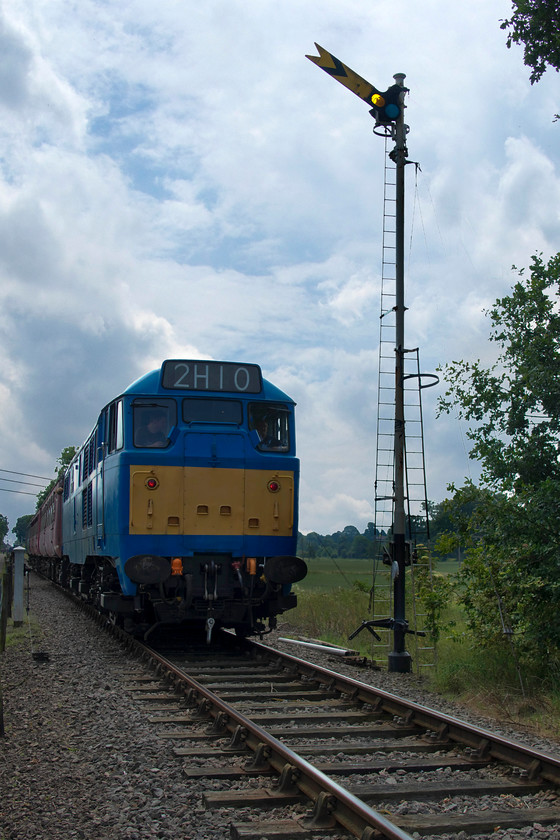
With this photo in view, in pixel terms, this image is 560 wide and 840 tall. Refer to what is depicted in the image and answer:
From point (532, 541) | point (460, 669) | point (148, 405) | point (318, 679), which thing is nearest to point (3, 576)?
point (148, 405)

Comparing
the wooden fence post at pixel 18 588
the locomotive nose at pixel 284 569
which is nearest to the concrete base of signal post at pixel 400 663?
the locomotive nose at pixel 284 569

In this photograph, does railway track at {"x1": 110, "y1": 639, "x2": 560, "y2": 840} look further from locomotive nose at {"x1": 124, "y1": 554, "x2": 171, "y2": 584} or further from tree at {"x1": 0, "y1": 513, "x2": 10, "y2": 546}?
tree at {"x1": 0, "y1": 513, "x2": 10, "y2": 546}

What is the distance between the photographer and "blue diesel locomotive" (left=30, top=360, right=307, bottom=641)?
10.9 m

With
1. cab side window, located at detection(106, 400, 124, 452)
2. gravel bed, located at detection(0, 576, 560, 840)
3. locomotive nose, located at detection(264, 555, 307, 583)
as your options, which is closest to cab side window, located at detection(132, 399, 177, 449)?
cab side window, located at detection(106, 400, 124, 452)

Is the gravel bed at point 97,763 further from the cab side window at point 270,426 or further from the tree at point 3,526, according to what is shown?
the tree at point 3,526

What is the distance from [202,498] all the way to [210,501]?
0.12 meters

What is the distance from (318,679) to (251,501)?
2.92 m

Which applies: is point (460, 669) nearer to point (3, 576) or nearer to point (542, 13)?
point (3, 576)

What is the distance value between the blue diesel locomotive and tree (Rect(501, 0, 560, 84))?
626 cm

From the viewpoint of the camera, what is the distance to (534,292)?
398 inches

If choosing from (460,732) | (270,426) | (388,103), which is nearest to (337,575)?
(270,426)

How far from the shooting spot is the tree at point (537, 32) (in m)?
12.0

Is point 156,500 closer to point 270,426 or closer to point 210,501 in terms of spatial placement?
point 210,501

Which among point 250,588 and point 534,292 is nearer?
point 534,292
